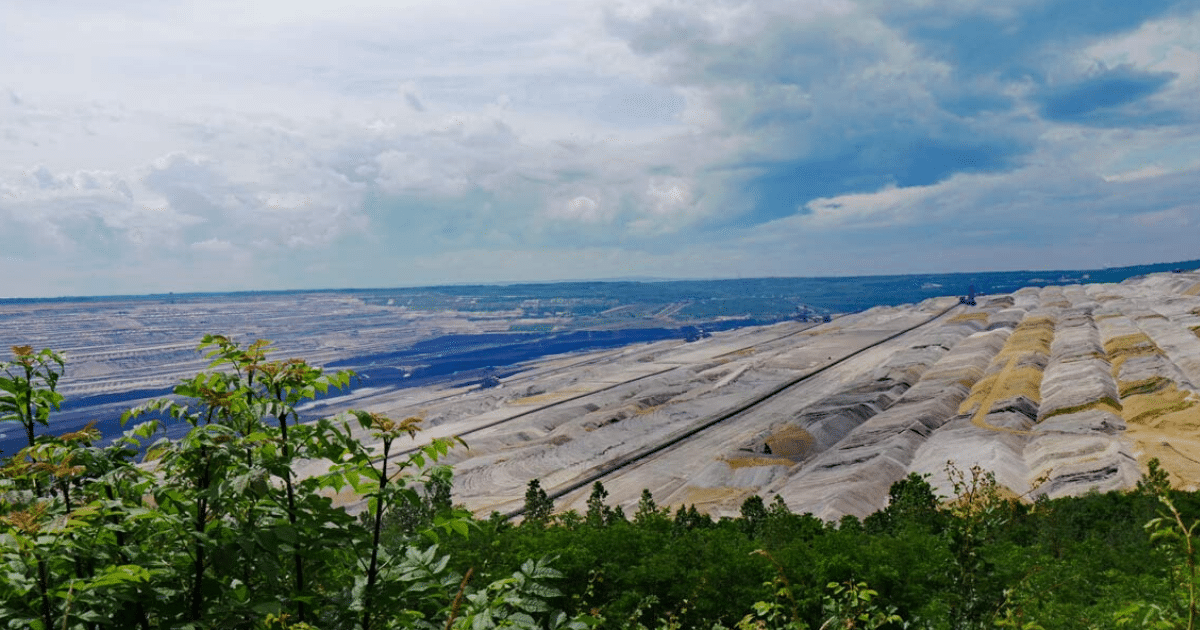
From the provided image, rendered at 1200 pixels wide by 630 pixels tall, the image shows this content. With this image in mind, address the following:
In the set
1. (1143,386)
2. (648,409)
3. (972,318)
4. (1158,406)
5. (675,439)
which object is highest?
(972,318)

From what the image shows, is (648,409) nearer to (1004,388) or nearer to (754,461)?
(754,461)

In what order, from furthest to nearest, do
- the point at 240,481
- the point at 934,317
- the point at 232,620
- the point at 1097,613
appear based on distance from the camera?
the point at 934,317, the point at 1097,613, the point at 232,620, the point at 240,481

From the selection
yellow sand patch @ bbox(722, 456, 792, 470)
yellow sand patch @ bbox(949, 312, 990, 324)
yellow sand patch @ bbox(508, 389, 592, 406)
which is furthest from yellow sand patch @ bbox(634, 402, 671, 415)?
yellow sand patch @ bbox(949, 312, 990, 324)

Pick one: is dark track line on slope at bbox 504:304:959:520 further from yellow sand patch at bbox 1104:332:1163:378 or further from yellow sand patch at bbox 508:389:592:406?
yellow sand patch at bbox 1104:332:1163:378

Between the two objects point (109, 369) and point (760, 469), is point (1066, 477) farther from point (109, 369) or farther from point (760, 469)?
point (109, 369)

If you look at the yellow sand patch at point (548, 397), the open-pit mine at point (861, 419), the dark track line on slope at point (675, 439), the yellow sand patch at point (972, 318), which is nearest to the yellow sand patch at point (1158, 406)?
the open-pit mine at point (861, 419)

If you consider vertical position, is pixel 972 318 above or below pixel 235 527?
below

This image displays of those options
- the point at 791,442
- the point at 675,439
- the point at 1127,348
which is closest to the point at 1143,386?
the point at 1127,348

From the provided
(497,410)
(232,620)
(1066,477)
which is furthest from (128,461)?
(497,410)
